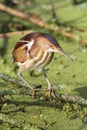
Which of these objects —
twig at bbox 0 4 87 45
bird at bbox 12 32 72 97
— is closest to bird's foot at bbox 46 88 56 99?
bird at bbox 12 32 72 97

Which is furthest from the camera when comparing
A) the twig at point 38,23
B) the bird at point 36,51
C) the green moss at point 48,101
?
the twig at point 38,23

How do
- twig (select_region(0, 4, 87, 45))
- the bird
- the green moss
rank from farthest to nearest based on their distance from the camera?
1. twig (select_region(0, 4, 87, 45))
2. the green moss
3. the bird

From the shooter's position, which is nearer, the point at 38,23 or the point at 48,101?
the point at 48,101

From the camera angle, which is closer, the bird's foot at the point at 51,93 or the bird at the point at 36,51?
the bird at the point at 36,51

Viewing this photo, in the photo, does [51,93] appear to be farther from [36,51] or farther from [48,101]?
[36,51]

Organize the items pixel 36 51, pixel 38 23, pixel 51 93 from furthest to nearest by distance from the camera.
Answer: pixel 38 23 < pixel 51 93 < pixel 36 51

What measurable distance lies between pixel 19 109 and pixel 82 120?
1.29ft

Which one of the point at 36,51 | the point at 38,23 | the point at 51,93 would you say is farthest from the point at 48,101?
the point at 38,23

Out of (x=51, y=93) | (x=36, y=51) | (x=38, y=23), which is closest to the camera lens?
(x=36, y=51)

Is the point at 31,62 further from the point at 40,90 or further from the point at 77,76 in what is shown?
the point at 77,76

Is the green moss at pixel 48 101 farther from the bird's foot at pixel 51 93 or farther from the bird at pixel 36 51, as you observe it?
the bird at pixel 36 51

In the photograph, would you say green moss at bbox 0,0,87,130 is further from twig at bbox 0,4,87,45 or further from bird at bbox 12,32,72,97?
bird at bbox 12,32,72,97

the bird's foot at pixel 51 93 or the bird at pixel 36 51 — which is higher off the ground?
the bird at pixel 36 51

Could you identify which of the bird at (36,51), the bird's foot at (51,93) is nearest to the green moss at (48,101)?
the bird's foot at (51,93)
